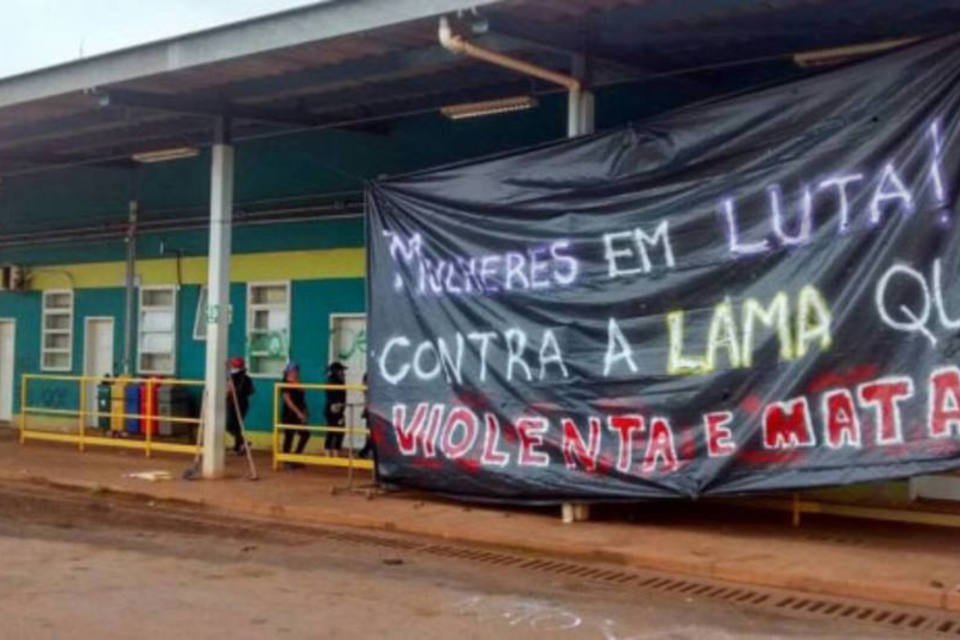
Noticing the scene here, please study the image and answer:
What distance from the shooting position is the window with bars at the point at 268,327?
711 inches

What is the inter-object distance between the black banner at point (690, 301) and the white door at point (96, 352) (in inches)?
406

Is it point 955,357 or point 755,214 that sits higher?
point 755,214

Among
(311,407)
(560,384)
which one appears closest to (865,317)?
(560,384)

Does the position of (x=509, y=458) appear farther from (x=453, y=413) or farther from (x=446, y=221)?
(x=446, y=221)

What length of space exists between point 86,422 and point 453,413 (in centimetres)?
1164

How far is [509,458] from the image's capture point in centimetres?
1130

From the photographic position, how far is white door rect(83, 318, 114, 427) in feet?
69.5

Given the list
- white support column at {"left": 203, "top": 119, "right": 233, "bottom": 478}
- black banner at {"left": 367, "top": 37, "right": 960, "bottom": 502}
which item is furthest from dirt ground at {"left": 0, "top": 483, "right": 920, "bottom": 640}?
white support column at {"left": 203, "top": 119, "right": 233, "bottom": 478}

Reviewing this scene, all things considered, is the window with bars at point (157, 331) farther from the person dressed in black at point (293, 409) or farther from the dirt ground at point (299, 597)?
the dirt ground at point (299, 597)

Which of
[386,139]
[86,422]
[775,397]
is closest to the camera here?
[775,397]

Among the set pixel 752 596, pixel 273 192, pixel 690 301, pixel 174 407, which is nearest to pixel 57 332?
pixel 174 407

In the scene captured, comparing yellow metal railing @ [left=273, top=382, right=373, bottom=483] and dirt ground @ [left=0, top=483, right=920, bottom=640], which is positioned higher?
yellow metal railing @ [left=273, top=382, right=373, bottom=483]

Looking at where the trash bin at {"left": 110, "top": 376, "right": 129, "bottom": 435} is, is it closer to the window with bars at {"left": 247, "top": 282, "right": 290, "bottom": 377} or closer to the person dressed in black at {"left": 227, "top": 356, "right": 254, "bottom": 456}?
the window with bars at {"left": 247, "top": 282, "right": 290, "bottom": 377}

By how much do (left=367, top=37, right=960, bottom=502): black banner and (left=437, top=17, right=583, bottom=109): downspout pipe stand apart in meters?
0.76
